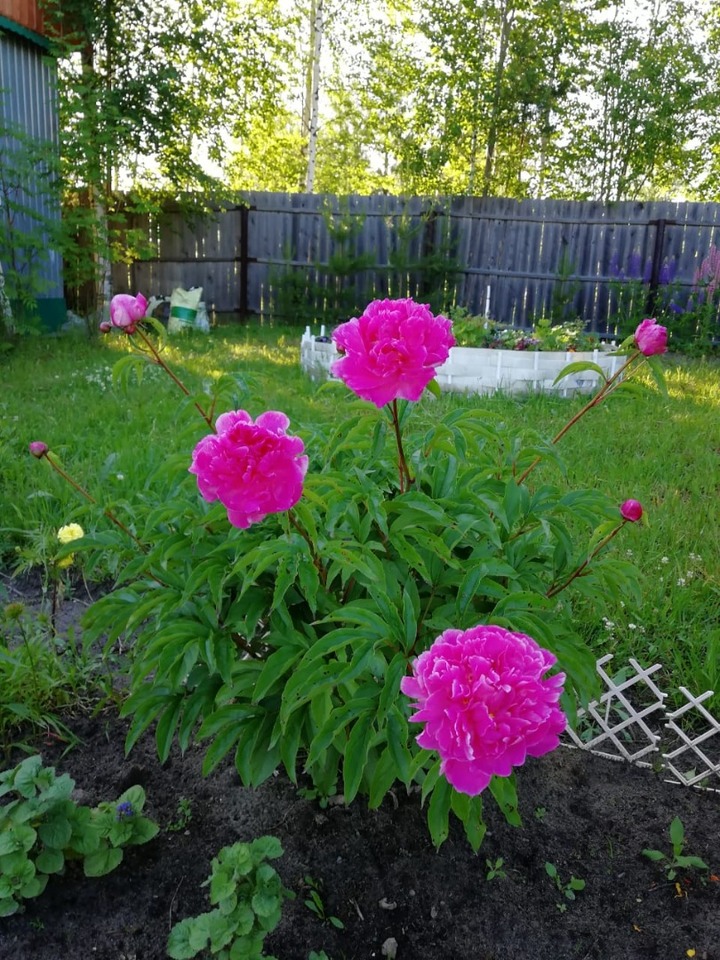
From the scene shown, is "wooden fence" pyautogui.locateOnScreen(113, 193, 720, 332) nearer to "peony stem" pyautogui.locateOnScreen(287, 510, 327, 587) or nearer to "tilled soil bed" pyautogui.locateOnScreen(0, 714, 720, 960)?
"tilled soil bed" pyautogui.locateOnScreen(0, 714, 720, 960)

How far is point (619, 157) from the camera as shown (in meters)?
16.7

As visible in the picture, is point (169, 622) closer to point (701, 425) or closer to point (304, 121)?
point (701, 425)

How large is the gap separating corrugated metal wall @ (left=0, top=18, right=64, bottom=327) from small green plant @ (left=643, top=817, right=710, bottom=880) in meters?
7.63

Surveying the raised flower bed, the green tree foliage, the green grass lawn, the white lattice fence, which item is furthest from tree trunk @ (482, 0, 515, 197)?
the white lattice fence

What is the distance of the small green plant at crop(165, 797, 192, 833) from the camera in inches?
66.5

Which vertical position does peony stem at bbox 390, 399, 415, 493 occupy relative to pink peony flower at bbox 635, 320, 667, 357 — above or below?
below

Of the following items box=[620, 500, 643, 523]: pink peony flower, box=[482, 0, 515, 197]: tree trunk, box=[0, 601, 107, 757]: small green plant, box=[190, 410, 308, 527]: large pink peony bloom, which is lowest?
box=[0, 601, 107, 757]: small green plant

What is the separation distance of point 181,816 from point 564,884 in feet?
2.82

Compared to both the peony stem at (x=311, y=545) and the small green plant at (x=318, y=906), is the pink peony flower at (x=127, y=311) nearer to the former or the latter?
the peony stem at (x=311, y=545)

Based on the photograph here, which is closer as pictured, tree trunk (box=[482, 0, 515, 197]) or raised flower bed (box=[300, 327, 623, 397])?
raised flower bed (box=[300, 327, 623, 397])

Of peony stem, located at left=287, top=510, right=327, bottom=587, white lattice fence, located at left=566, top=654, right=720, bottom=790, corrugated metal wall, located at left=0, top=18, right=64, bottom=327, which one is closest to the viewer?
peony stem, located at left=287, top=510, right=327, bottom=587

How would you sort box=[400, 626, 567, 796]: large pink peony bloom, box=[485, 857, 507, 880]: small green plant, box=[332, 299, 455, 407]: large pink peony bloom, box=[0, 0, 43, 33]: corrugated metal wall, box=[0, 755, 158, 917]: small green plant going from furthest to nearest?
box=[0, 0, 43, 33]: corrugated metal wall, box=[485, 857, 507, 880]: small green plant, box=[0, 755, 158, 917]: small green plant, box=[332, 299, 455, 407]: large pink peony bloom, box=[400, 626, 567, 796]: large pink peony bloom

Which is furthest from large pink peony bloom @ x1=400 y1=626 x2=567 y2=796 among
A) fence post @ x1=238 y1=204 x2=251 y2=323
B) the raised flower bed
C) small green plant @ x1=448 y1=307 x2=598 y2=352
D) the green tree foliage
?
Answer: fence post @ x1=238 y1=204 x2=251 y2=323

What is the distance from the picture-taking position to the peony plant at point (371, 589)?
0.96 m
